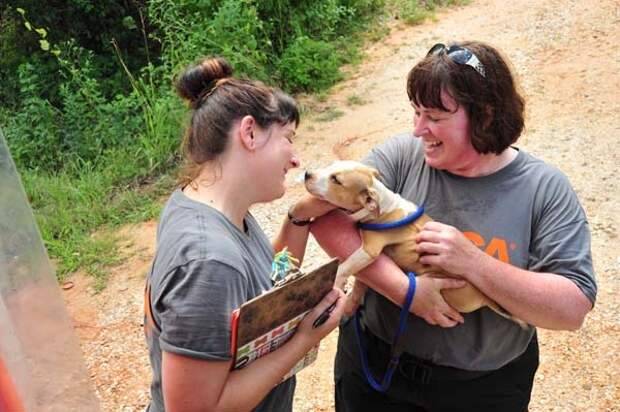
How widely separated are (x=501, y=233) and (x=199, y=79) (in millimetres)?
1070

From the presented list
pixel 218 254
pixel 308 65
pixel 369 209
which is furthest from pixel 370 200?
pixel 308 65

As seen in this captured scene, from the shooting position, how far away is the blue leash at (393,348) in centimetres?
209

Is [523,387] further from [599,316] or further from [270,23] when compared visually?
[270,23]

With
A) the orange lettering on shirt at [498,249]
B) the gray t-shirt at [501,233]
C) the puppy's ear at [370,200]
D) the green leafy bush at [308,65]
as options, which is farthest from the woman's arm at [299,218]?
the green leafy bush at [308,65]

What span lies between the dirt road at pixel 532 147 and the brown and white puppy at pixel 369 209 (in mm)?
959

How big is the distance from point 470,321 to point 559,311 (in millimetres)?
286

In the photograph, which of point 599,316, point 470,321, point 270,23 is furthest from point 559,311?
point 270,23

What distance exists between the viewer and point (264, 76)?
739cm

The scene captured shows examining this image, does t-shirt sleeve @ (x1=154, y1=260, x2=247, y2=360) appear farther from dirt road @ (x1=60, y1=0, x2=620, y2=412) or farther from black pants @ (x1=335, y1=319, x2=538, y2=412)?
dirt road @ (x1=60, y1=0, x2=620, y2=412)

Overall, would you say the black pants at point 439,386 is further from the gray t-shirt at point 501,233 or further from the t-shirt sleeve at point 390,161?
the t-shirt sleeve at point 390,161

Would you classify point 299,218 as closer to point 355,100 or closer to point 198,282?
point 198,282

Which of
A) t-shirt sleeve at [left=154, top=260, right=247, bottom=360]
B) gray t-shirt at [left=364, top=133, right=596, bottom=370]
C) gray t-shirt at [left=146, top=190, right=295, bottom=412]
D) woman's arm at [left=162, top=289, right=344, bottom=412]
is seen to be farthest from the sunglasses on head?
t-shirt sleeve at [left=154, top=260, right=247, bottom=360]

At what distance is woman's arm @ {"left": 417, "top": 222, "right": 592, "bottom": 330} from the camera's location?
1961mm

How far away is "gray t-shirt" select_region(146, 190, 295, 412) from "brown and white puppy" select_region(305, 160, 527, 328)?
2.01 feet
